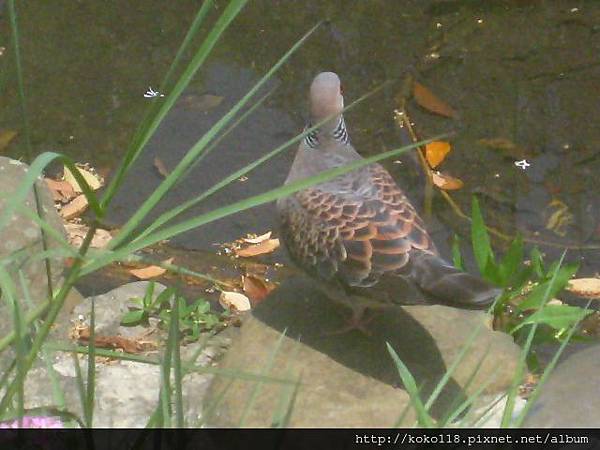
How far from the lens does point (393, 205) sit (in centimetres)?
350

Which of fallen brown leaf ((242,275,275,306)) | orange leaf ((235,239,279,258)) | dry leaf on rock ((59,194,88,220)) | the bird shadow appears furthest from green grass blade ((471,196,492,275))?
dry leaf on rock ((59,194,88,220))

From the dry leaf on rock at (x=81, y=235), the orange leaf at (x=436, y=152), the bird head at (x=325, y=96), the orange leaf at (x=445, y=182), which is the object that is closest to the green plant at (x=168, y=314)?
the dry leaf on rock at (x=81, y=235)

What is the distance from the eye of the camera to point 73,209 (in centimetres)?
484

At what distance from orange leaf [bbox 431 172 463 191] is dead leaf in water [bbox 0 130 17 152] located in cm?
212

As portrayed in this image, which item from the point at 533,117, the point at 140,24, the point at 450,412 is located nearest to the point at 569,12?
the point at 533,117

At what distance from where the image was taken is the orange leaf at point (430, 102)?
215 inches

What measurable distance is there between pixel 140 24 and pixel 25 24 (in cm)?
66

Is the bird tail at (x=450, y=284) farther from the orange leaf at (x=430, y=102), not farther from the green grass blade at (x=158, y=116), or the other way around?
the orange leaf at (x=430, y=102)

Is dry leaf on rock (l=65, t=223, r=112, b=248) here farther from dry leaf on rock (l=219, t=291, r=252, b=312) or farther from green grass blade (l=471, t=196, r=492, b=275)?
green grass blade (l=471, t=196, r=492, b=275)

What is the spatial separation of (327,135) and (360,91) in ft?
5.58

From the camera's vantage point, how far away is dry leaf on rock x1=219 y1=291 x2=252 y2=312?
430 cm

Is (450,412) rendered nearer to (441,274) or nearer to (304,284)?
(441,274)

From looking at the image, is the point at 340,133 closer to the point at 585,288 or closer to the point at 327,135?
the point at 327,135

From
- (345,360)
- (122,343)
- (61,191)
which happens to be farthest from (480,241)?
(61,191)
